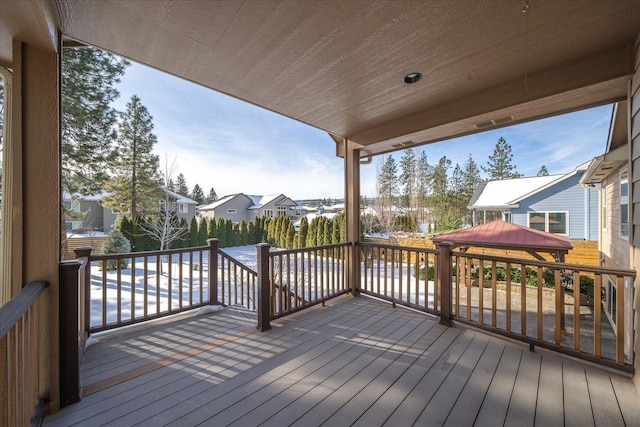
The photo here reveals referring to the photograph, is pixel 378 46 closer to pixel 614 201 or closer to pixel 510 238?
pixel 510 238

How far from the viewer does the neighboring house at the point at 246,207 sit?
25166mm

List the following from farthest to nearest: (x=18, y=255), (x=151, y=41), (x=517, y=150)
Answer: (x=517, y=150)
(x=151, y=41)
(x=18, y=255)

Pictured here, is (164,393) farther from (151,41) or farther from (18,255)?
(151,41)

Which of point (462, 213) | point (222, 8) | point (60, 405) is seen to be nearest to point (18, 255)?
point (60, 405)

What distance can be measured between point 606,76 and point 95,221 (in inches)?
945

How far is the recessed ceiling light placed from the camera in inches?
101

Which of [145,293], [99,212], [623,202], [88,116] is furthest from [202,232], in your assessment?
[623,202]

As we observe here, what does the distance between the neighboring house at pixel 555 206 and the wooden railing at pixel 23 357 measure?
1315 cm

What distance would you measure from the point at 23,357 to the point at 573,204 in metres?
14.3

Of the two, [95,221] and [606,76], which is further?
[95,221]

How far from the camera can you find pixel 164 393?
1.93m

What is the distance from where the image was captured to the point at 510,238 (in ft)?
18.4

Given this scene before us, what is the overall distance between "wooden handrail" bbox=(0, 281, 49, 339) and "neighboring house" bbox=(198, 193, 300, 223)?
78.9 feet

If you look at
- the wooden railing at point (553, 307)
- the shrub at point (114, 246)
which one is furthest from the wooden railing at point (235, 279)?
the shrub at point (114, 246)
